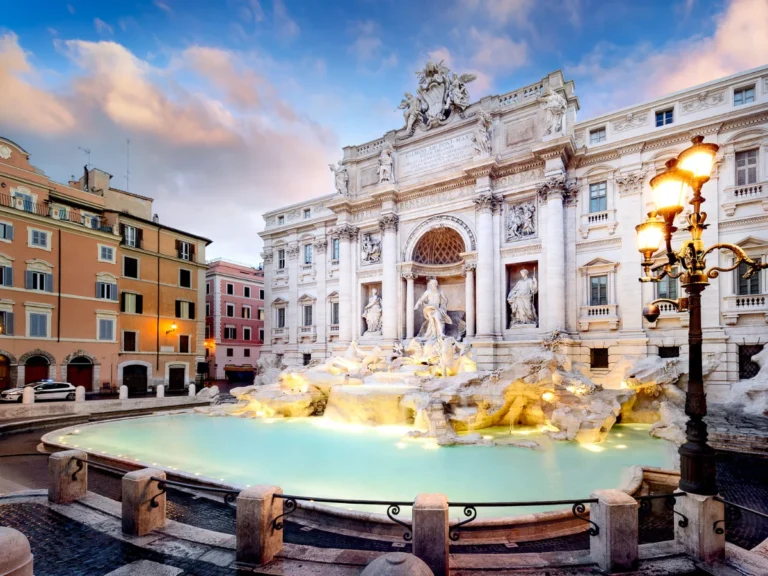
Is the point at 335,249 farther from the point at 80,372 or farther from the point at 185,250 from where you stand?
the point at 80,372

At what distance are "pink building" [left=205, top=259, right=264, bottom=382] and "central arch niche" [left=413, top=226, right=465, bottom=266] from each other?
2348 cm

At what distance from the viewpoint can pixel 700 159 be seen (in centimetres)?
489

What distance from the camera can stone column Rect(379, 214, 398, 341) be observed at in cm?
2328

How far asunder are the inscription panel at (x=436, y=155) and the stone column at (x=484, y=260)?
3.02 meters

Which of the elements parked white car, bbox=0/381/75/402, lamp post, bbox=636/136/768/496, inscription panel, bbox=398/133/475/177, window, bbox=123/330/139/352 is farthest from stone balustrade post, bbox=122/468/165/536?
window, bbox=123/330/139/352

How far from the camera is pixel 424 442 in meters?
11.5

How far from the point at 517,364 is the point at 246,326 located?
110ft

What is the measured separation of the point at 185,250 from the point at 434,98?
20.9 m

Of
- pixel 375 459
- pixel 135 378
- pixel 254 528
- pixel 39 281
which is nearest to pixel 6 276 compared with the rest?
pixel 39 281

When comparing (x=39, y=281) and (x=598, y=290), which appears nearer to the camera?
(x=598, y=290)

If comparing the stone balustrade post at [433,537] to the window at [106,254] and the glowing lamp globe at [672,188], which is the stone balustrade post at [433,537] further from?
the window at [106,254]

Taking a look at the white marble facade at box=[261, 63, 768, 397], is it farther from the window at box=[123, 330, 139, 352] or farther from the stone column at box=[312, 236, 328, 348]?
the window at box=[123, 330, 139, 352]

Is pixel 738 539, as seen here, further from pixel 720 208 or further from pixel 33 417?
pixel 33 417

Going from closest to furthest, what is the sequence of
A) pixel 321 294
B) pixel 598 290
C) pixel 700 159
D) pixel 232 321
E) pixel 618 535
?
pixel 618 535 → pixel 700 159 → pixel 598 290 → pixel 321 294 → pixel 232 321
